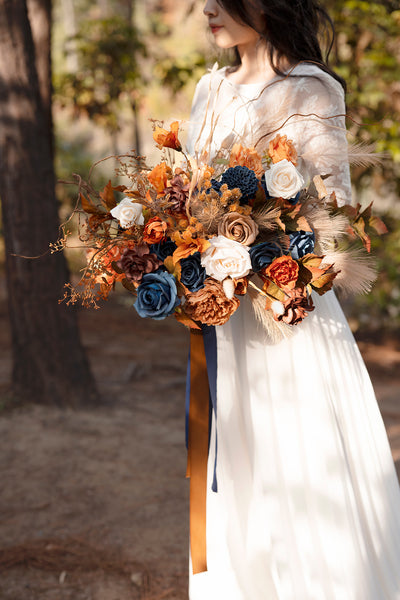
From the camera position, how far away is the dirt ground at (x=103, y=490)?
2543 millimetres

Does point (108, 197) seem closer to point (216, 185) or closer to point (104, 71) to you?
point (216, 185)

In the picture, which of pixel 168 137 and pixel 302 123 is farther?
pixel 302 123

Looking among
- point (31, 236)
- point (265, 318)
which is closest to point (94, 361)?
point (31, 236)

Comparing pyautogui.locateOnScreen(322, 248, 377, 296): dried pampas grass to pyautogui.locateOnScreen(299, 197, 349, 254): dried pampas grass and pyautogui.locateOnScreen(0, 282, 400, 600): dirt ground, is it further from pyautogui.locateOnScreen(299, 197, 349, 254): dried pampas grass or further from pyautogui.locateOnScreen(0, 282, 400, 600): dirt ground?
pyautogui.locateOnScreen(0, 282, 400, 600): dirt ground

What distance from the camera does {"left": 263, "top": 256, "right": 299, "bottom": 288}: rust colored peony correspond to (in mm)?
1528

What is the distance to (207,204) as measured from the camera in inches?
60.4

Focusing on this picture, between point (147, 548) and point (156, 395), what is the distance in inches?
84.1

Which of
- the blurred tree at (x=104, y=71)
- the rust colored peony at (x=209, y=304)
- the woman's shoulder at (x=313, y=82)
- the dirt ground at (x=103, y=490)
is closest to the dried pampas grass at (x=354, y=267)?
the rust colored peony at (x=209, y=304)

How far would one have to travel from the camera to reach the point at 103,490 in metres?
3.31

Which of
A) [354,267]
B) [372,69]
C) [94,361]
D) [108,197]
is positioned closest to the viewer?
[108,197]

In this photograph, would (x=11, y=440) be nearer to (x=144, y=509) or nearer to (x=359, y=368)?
(x=144, y=509)

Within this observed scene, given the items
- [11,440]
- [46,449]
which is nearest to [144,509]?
[46,449]

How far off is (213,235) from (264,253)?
0.50 feet

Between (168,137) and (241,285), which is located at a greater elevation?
(168,137)
